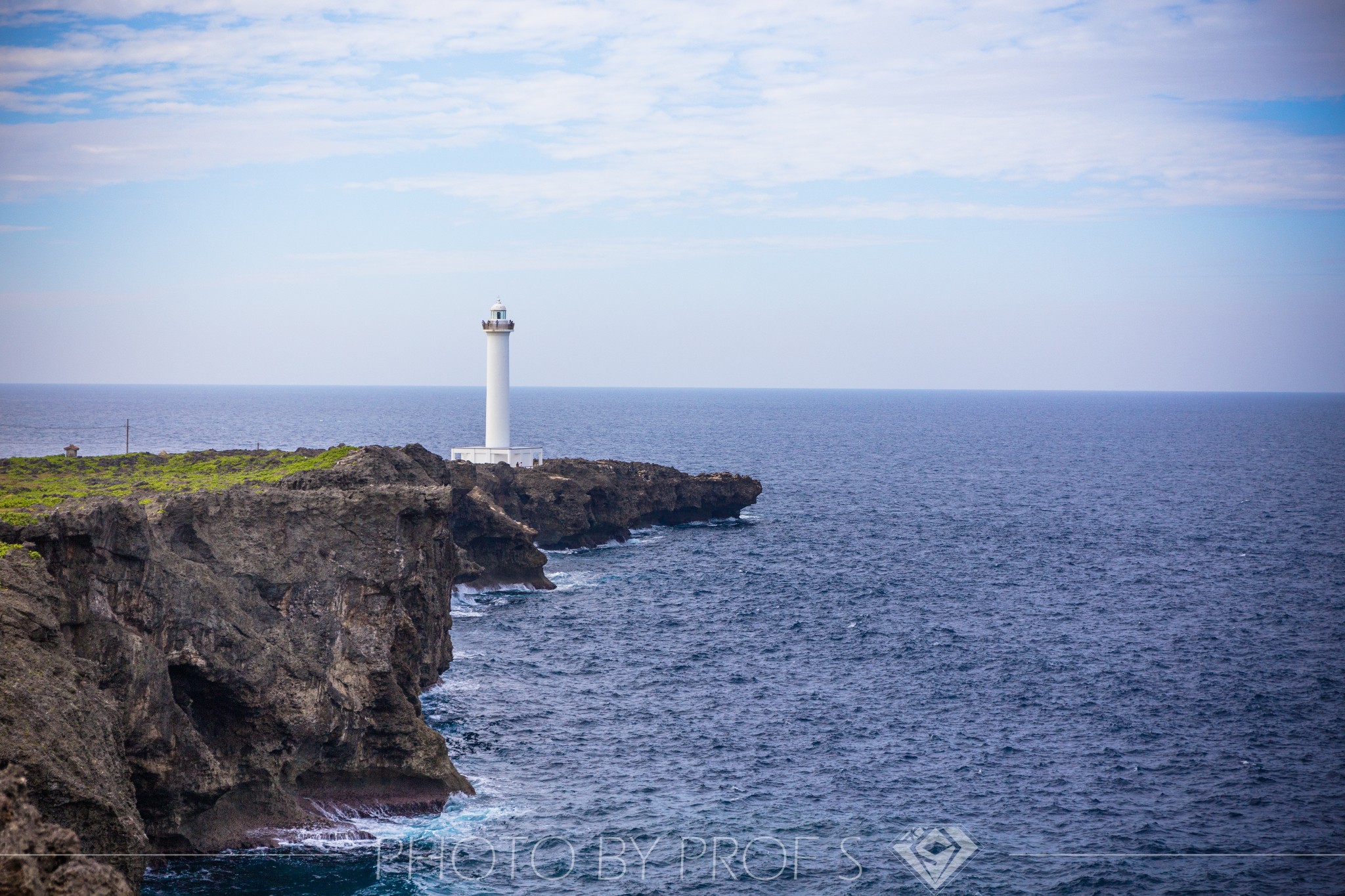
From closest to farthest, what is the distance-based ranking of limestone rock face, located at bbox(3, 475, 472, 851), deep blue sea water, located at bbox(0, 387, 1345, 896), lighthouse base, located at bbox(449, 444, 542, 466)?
limestone rock face, located at bbox(3, 475, 472, 851)
deep blue sea water, located at bbox(0, 387, 1345, 896)
lighthouse base, located at bbox(449, 444, 542, 466)

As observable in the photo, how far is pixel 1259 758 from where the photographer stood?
40219 mm

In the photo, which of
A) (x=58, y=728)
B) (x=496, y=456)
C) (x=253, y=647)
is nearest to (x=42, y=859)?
(x=58, y=728)

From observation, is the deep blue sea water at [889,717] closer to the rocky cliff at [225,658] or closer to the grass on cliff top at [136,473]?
the rocky cliff at [225,658]

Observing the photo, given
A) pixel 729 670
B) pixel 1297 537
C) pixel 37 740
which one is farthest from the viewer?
pixel 1297 537

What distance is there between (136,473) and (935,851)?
38564 millimetres

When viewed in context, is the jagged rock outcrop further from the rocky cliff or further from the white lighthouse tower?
the white lighthouse tower

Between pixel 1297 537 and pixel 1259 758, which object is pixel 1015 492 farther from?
pixel 1259 758

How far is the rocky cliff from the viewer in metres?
22.6

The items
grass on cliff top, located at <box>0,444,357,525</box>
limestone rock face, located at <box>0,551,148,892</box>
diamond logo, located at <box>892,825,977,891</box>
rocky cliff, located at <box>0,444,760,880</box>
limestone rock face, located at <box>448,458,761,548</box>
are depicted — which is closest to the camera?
limestone rock face, located at <box>0,551,148,892</box>

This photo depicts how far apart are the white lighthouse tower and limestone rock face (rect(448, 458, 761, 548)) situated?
2953mm

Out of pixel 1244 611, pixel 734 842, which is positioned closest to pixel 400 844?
pixel 734 842

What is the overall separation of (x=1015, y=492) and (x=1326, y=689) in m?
74.3

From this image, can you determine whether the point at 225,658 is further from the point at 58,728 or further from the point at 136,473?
the point at 136,473

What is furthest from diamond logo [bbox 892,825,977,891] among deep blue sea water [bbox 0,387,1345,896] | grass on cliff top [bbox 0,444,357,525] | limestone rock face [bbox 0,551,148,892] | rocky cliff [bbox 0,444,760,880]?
grass on cliff top [bbox 0,444,357,525]
